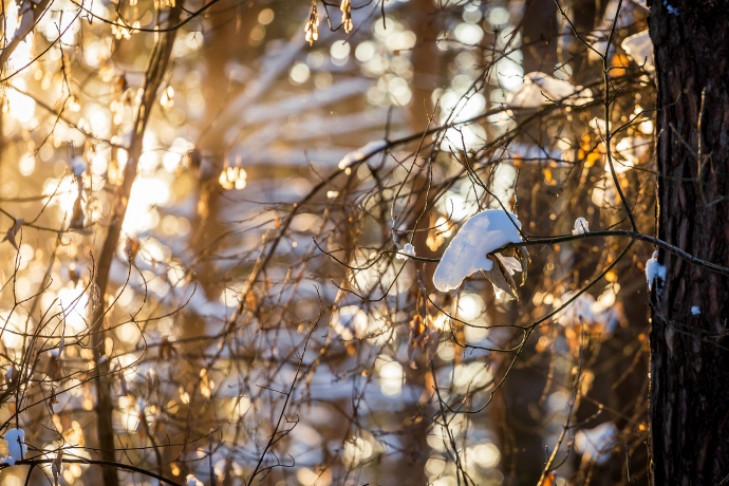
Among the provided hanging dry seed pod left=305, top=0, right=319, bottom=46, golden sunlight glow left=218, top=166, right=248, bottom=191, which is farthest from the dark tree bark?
golden sunlight glow left=218, top=166, right=248, bottom=191

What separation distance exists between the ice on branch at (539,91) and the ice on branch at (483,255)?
1.18 meters

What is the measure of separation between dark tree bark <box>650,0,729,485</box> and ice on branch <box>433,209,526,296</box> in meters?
0.64

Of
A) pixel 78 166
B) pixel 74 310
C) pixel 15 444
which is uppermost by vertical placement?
pixel 78 166

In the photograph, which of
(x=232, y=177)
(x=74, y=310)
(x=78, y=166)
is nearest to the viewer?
(x=74, y=310)

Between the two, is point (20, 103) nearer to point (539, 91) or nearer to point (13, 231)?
point (13, 231)

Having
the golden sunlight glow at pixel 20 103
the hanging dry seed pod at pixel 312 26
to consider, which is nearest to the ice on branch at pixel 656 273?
the hanging dry seed pod at pixel 312 26

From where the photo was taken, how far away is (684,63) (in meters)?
2.65

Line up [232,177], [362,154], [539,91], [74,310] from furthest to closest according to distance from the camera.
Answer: [362,154] < [232,177] < [539,91] < [74,310]

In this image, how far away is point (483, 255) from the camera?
2256mm

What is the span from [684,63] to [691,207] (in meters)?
0.54

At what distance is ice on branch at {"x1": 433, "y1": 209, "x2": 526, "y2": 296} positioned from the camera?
2258 mm

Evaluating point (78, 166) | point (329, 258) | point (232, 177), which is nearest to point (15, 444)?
point (78, 166)

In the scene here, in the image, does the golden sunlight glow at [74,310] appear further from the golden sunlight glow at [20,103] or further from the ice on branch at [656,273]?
the ice on branch at [656,273]

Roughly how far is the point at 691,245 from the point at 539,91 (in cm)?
114
